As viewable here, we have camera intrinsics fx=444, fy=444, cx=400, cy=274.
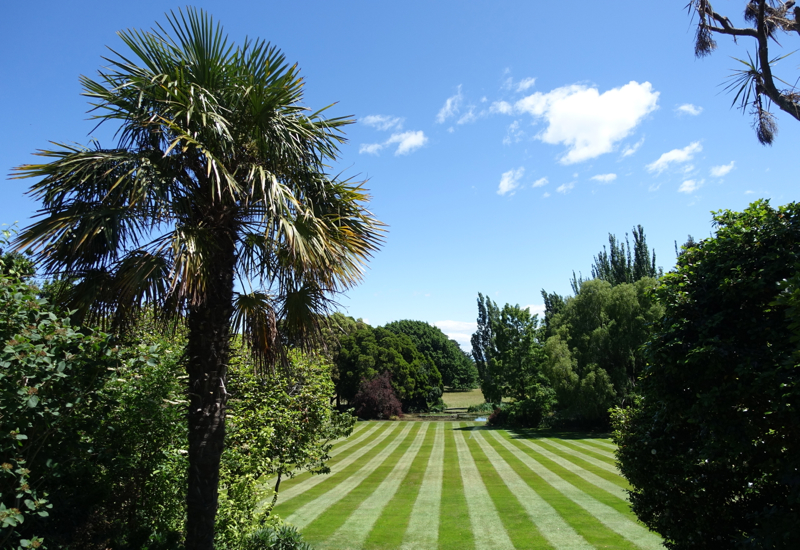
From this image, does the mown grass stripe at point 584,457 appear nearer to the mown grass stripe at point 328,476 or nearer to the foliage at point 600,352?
the foliage at point 600,352

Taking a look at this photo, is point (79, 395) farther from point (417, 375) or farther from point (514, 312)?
point (417, 375)

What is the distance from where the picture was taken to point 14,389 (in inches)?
132

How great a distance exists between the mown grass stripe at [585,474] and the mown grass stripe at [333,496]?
10666 millimetres

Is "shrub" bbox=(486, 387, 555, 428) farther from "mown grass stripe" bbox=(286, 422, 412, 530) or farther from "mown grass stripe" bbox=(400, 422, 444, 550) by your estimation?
"mown grass stripe" bbox=(400, 422, 444, 550)

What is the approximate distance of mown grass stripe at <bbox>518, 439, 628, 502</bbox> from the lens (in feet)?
60.0

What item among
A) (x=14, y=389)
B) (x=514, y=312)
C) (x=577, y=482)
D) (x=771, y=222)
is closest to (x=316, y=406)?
(x=14, y=389)

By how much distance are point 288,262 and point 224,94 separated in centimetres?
226

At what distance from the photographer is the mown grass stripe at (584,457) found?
2324 cm

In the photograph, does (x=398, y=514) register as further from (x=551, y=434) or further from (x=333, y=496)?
(x=551, y=434)

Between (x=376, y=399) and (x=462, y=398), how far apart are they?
3201 centimetres

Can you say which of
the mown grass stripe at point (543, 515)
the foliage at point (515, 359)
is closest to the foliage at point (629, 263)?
the foliage at point (515, 359)

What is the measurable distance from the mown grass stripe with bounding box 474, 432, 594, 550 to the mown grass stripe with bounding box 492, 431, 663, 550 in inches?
46.7

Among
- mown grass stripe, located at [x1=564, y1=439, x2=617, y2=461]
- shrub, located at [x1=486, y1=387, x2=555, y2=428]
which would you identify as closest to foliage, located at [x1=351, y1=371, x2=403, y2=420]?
shrub, located at [x1=486, y1=387, x2=555, y2=428]

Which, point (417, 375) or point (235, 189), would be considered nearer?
point (235, 189)
